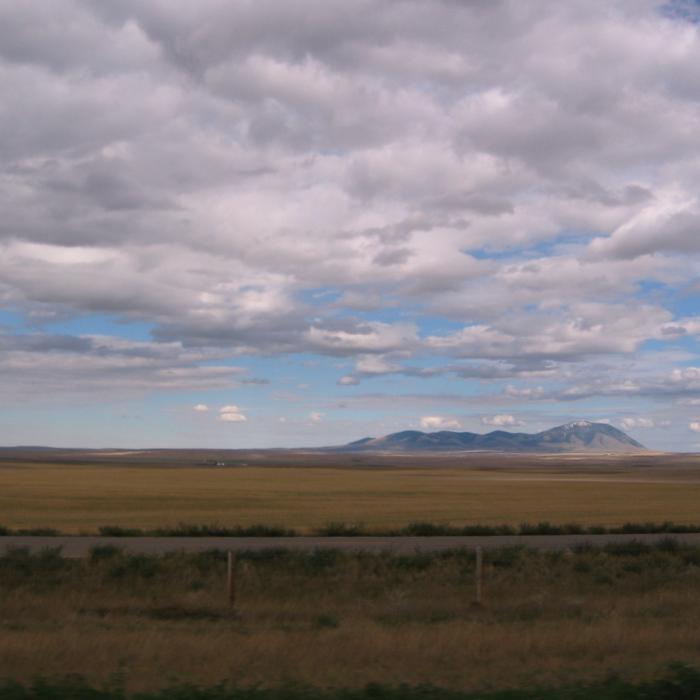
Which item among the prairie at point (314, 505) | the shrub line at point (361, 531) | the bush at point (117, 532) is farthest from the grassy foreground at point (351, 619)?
the prairie at point (314, 505)

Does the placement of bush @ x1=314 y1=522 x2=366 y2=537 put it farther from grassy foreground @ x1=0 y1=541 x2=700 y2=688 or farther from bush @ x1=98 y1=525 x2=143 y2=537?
grassy foreground @ x1=0 y1=541 x2=700 y2=688

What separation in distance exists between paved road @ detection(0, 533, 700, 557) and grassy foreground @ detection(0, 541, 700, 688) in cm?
311

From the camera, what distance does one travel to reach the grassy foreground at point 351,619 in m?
11.8

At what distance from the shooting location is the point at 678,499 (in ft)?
260

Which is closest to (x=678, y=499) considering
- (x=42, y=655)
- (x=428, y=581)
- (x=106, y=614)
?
(x=428, y=581)

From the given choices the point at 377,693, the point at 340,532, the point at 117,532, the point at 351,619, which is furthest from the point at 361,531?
the point at 377,693

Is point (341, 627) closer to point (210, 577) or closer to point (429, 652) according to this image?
point (429, 652)

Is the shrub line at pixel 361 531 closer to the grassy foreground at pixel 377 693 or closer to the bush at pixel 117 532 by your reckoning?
the bush at pixel 117 532

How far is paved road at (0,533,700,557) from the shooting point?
33438 millimetres

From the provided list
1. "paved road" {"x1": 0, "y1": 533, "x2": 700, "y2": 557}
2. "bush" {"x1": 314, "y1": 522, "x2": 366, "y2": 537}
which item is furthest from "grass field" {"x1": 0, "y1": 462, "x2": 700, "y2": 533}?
"paved road" {"x1": 0, "y1": 533, "x2": 700, "y2": 557}

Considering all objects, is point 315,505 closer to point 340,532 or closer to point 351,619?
point 340,532

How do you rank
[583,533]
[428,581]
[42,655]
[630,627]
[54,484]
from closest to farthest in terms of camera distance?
1. [42,655]
2. [630,627]
3. [428,581]
4. [583,533]
5. [54,484]

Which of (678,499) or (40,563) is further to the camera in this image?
(678,499)

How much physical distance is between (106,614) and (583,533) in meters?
28.2
